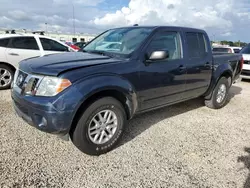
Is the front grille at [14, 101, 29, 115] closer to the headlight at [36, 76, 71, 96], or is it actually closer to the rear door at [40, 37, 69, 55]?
the headlight at [36, 76, 71, 96]

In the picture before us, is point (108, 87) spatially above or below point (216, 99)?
above

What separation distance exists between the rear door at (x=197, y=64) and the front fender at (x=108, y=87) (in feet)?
4.84

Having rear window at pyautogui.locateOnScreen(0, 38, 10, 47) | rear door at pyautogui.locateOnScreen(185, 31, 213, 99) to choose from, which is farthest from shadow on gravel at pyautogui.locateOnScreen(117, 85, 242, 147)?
rear window at pyautogui.locateOnScreen(0, 38, 10, 47)

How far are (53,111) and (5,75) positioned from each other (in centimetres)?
452

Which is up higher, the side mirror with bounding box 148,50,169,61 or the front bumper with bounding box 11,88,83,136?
the side mirror with bounding box 148,50,169,61

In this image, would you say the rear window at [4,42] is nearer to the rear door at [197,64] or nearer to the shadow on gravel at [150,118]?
the shadow on gravel at [150,118]

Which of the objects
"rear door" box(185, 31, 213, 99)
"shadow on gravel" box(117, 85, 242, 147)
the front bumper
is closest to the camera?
the front bumper

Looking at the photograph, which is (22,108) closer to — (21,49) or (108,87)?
(108,87)

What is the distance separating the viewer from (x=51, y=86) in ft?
8.20

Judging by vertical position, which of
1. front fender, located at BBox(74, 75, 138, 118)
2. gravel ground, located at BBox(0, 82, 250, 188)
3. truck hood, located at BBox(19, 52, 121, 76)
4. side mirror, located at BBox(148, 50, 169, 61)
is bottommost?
gravel ground, located at BBox(0, 82, 250, 188)

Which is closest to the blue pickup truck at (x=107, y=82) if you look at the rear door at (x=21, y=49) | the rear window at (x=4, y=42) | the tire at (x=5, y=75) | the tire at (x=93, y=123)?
the tire at (x=93, y=123)

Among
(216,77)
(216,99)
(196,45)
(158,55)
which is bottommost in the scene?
(216,99)

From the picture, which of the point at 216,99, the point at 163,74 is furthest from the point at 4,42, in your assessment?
the point at 216,99

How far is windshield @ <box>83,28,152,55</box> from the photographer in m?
3.39
